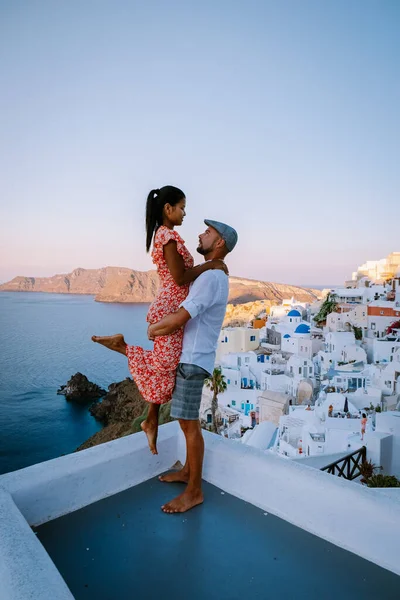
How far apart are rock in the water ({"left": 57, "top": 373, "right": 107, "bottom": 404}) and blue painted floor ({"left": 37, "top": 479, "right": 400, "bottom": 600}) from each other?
106 feet

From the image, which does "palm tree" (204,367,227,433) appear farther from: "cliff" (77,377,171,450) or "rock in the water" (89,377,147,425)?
"rock in the water" (89,377,147,425)

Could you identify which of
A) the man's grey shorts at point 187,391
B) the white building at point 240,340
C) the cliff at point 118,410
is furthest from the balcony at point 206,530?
the white building at point 240,340

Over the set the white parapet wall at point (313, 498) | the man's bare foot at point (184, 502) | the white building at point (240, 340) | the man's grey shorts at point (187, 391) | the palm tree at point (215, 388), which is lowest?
the palm tree at point (215, 388)

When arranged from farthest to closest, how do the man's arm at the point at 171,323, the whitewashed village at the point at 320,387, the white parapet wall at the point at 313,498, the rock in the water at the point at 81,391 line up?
the rock in the water at the point at 81,391
the whitewashed village at the point at 320,387
the man's arm at the point at 171,323
the white parapet wall at the point at 313,498

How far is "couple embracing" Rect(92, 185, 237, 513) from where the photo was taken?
2.15m

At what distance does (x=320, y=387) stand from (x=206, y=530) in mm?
20985

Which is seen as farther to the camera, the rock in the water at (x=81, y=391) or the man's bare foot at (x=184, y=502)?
the rock in the water at (x=81, y=391)

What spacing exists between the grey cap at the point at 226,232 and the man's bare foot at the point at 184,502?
135 cm

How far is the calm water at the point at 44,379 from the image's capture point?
24.2m

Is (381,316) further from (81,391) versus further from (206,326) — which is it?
(206,326)

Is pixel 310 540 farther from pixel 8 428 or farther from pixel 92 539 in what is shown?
pixel 8 428

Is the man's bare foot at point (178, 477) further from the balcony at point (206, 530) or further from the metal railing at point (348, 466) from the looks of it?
the metal railing at point (348, 466)

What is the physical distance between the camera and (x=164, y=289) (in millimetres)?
2250

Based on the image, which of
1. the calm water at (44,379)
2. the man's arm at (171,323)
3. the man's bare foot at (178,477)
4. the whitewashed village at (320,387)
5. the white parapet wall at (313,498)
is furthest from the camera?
the calm water at (44,379)
